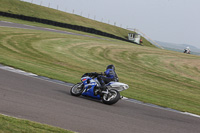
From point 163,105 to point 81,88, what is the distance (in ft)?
12.2

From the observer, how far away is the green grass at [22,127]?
17.4 ft

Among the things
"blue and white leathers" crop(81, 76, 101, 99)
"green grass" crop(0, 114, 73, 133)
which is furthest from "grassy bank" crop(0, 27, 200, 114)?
"green grass" crop(0, 114, 73, 133)

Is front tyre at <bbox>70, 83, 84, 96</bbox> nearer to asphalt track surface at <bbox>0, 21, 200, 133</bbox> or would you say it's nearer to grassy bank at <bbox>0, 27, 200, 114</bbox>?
asphalt track surface at <bbox>0, 21, 200, 133</bbox>

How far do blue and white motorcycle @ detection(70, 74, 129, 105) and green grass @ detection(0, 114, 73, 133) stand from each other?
14.6 feet

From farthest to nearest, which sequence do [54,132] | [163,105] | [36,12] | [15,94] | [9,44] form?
1. [36,12]
2. [9,44]
3. [163,105]
4. [15,94]
5. [54,132]

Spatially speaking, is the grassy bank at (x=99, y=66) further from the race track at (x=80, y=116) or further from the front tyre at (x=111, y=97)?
the race track at (x=80, y=116)

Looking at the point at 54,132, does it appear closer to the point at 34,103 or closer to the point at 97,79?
the point at 34,103

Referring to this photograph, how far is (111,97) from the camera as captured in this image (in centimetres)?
1011

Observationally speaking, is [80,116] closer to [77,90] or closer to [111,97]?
[111,97]

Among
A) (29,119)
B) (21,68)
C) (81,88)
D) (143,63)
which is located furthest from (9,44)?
(29,119)

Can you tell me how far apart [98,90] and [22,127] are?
16.5ft

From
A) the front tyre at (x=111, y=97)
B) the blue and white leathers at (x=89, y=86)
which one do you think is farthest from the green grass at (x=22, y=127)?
the blue and white leathers at (x=89, y=86)

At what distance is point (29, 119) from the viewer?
6.21 m

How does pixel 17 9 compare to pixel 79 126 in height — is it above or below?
above
